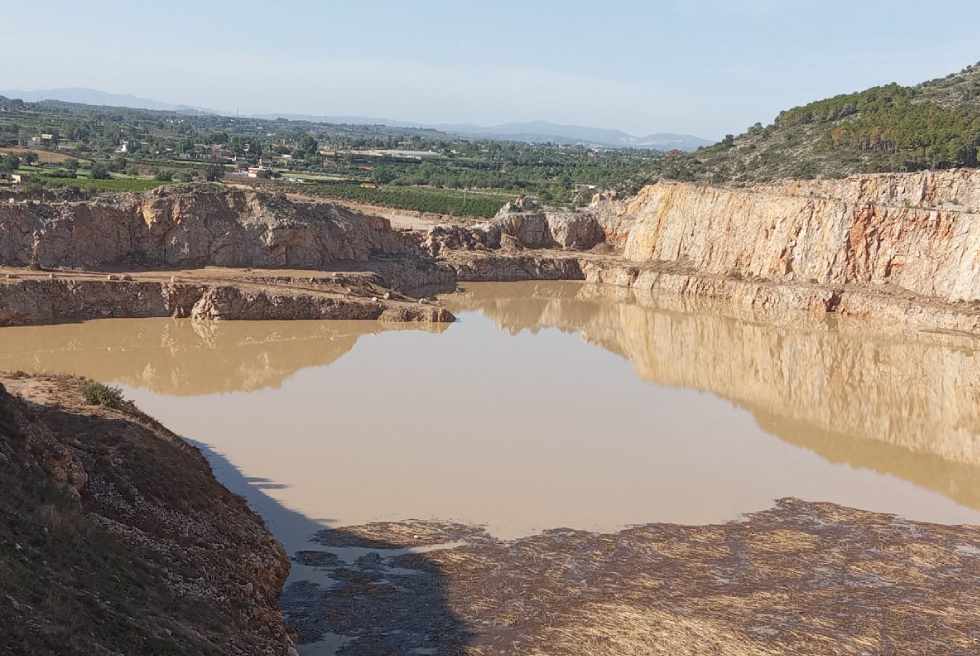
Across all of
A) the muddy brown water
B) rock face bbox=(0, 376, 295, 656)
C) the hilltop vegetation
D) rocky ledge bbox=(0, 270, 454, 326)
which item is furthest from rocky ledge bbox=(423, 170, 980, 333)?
rock face bbox=(0, 376, 295, 656)

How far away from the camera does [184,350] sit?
2877 cm

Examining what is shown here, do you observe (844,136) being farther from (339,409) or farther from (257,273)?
(339,409)

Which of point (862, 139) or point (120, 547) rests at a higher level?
point (862, 139)

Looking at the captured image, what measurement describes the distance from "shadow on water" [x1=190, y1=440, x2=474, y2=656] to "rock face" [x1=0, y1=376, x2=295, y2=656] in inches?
17.3

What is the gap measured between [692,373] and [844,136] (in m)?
30.3

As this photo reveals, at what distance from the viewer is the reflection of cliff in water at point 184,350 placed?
2555 centimetres

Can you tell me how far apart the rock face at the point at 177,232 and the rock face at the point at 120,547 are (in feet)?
60.8

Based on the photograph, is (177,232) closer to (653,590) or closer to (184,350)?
(184,350)

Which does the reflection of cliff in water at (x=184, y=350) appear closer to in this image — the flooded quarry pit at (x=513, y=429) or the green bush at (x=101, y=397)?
the flooded quarry pit at (x=513, y=429)

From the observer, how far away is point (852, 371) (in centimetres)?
2975

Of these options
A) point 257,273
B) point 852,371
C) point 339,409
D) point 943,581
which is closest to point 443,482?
point 339,409

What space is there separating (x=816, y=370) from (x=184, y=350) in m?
19.1

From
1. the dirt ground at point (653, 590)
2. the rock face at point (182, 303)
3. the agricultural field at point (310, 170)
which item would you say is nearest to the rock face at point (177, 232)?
the rock face at point (182, 303)

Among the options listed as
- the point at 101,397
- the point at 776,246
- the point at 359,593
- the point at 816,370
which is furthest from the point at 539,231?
the point at 359,593
